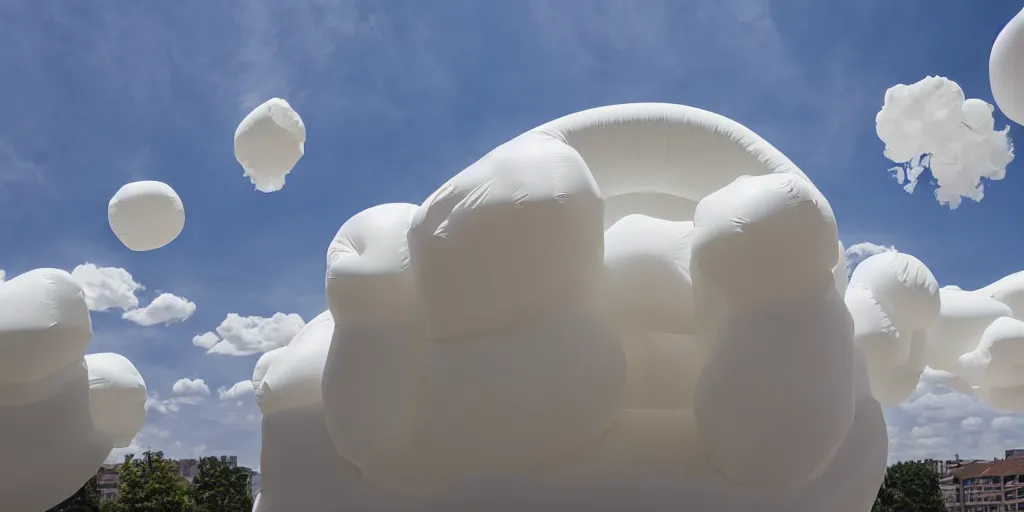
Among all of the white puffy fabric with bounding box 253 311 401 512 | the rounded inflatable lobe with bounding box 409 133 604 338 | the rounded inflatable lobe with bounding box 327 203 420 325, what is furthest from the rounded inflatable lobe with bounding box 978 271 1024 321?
the white puffy fabric with bounding box 253 311 401 512

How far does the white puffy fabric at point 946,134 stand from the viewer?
18.5 ft

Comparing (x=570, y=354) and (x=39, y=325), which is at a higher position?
(x=39, y=325)

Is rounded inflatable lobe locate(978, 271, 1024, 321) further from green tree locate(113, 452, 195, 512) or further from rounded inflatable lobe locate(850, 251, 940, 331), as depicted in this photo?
green tree locate(113, 452, 195, 512)

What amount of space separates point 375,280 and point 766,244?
79.9 inches

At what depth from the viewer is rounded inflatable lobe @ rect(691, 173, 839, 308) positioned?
4.06m

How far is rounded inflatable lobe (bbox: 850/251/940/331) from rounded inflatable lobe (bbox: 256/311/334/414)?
376 cm

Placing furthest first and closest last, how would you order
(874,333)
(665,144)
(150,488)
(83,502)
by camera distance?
(150,488) < (83,502) < (874,333) < (665,144)

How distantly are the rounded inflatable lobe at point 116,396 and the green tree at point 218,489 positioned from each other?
1196 inches

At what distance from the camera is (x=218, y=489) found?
36.5 meters

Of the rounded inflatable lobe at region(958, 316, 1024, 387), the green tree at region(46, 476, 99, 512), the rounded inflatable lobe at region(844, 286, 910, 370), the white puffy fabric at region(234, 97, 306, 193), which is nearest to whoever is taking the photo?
the rounded inflatable lobe at region(844, 286, 910, 370)

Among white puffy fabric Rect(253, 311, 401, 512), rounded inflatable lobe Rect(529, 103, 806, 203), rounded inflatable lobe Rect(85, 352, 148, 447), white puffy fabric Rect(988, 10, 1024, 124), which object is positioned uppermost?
white puffy fabric Rect(988, 10, 1024, 124)

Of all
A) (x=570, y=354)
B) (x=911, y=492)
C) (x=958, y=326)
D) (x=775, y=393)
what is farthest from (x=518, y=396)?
(x=911, y=492)

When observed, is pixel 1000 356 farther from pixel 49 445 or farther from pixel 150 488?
pixel 150 488

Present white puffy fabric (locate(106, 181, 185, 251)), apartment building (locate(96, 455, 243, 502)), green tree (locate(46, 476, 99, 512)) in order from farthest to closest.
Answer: apartment building (locate(96, 455, 243, 502))
green tree (locate(46, 476, 99, 512))
white puffy fabric (locate(106, 181, 185, 251))
